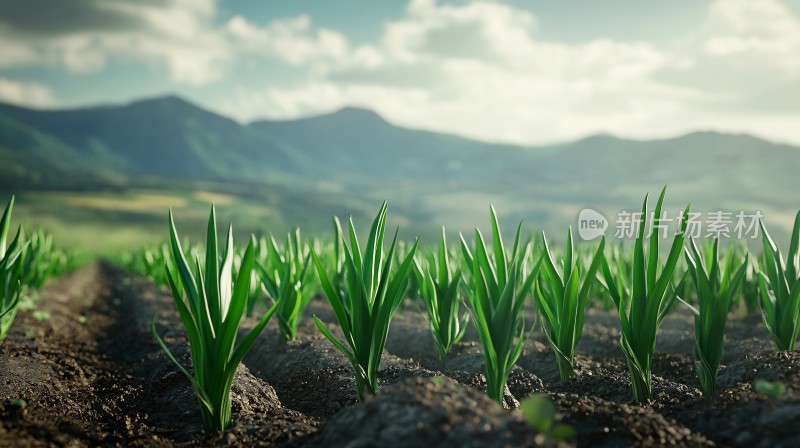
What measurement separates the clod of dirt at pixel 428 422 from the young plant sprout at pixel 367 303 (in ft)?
1.45

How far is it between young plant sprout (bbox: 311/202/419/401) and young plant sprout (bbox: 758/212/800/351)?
6.75ft

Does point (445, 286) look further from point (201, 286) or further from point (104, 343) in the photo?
point (104, 343)

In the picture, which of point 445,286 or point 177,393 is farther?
point 445,286

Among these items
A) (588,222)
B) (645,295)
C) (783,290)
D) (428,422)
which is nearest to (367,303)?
(428,422)

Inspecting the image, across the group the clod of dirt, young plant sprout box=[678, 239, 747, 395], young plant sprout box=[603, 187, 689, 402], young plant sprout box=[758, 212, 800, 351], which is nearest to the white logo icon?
young plant sprout box=[758, 212, 800, 351]

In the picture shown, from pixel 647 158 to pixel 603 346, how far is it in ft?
545

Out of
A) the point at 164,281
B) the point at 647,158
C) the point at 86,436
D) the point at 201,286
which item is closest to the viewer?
the point at 201,286

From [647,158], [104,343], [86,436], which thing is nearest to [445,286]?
[86,436]

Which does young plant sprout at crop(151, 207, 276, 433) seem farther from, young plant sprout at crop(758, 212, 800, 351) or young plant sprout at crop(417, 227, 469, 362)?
young plant sprout at crop(758, 212, 800, 351)

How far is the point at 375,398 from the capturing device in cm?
187

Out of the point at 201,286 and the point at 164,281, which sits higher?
the point at 201,286

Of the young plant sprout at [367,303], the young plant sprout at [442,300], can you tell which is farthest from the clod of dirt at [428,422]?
the young plant sprout at [442,300]

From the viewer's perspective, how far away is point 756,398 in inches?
80.5

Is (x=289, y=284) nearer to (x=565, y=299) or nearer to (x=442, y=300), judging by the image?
(x=442, y=300)
